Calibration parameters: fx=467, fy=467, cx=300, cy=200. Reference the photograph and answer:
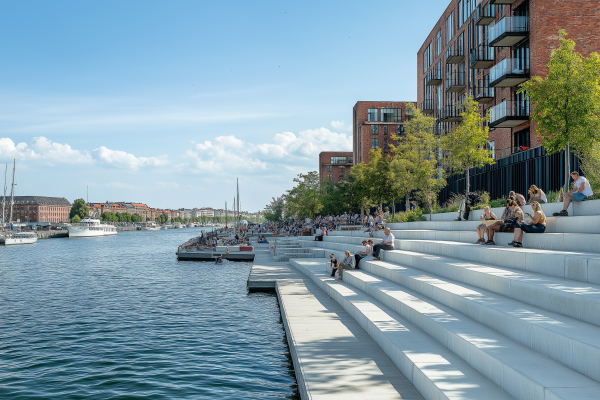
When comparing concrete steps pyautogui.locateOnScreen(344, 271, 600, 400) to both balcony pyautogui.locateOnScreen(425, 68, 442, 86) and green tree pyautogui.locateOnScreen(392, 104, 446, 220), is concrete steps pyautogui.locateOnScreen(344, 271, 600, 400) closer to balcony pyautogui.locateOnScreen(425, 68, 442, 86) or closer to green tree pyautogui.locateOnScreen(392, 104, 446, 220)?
green tree pyautogui.locateOnScreen(392, 104, 446, 220)

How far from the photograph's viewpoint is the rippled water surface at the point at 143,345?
9.38 metres

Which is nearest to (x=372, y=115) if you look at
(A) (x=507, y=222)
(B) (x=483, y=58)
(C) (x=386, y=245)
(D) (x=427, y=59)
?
(D) (x=427, y=59)

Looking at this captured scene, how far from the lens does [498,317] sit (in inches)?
279

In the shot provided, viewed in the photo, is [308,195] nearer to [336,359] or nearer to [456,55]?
[456,55]

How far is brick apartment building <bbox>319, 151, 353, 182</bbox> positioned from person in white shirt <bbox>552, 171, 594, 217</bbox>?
108m

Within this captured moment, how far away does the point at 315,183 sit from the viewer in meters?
78.9

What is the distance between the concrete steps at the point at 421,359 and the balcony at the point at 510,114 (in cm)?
1960

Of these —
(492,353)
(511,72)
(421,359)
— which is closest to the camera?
(492,353)

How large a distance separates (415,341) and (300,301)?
6.99 m

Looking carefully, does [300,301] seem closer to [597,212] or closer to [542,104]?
[597,212]

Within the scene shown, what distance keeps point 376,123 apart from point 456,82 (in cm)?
4172

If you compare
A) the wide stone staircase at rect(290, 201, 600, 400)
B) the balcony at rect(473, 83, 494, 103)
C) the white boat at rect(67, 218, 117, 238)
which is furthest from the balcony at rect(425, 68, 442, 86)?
the white boat at rect(67, 218, 117, 238)

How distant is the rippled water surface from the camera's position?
938 cm

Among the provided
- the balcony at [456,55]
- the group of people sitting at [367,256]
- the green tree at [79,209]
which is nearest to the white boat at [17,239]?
Answer: the balcony at [456,55]
